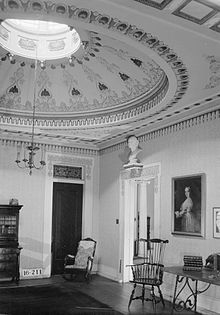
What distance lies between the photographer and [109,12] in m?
3.94

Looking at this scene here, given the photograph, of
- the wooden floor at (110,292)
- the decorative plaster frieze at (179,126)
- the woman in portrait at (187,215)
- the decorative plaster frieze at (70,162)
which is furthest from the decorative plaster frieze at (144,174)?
the wooden floor at (110,292)

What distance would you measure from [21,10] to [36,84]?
4124mm

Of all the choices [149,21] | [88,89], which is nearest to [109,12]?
[149,21]

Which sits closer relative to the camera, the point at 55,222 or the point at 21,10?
the point at 21,10

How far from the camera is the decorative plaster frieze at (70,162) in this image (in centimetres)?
1052

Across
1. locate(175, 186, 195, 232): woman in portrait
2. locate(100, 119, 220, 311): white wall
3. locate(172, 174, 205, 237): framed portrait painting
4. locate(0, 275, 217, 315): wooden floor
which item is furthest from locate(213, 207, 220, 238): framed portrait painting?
locate(0, 275, 217, 315): wooden floor

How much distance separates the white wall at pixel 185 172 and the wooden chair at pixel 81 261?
652 millimetres

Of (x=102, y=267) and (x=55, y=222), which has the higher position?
(x=55, y=222)

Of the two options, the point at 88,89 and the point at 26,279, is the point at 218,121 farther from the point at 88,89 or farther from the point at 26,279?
→ the point at 26,279

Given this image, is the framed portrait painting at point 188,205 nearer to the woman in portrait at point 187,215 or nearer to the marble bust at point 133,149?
the woman in portrait at point 187,215

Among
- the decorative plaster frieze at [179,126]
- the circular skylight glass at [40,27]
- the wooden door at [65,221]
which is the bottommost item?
the wooden door at [65,221]

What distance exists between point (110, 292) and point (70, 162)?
384 centimetres

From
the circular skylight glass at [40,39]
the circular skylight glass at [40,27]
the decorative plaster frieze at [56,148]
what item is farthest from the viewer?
the decorative plaster frieze at [56,148]

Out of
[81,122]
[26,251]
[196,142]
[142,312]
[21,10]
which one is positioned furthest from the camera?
[26,251]
